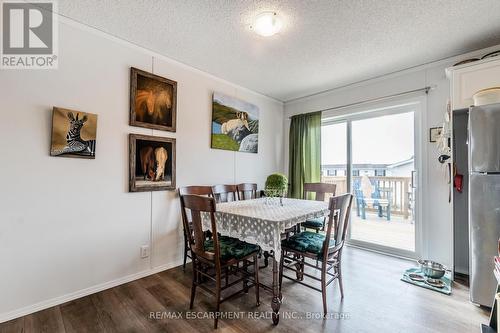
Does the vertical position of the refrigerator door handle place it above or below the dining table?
above

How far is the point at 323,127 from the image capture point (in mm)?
4016

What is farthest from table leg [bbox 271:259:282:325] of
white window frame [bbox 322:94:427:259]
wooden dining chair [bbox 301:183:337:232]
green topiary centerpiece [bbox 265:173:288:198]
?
white window frame [bbox 322:94:427:259]

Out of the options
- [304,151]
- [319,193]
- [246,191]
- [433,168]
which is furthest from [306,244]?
[304,151]

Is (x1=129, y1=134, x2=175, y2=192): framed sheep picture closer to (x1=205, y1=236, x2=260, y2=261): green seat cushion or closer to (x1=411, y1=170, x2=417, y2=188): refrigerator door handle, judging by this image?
(x1=205, y1=236, x2=260, y2=261): green seat cushion

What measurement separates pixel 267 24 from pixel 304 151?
2.41 metres

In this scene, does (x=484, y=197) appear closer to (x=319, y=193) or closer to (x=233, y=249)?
(x=319, y=193)

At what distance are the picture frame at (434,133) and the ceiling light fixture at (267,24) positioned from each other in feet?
7.59

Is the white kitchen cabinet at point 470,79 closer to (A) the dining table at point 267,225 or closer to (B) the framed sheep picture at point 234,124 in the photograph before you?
(A) the dining table at point 267,225

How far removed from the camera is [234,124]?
11.7 ft

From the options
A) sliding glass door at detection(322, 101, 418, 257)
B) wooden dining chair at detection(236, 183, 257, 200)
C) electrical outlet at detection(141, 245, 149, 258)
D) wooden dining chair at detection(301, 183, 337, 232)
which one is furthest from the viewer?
wooden dining chair at detection(236, 183, 257, 200)

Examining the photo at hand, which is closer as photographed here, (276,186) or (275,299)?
(275,299)

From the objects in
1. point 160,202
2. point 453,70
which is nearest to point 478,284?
point 453,70

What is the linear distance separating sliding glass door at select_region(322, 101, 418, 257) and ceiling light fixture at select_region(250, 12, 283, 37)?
2147mm

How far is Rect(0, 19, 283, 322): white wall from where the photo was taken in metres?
1.80
